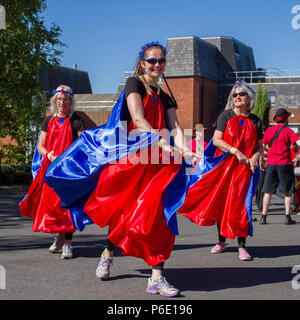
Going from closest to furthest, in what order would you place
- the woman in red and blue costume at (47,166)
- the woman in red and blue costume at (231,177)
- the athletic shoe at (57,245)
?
the woman in red and blue costume at (231,177)
the woman in red and blue costume at (47,166)
the athletic shoe at (57,245)

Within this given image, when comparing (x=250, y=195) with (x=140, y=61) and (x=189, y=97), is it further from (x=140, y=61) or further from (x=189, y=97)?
(x=189, y=97)

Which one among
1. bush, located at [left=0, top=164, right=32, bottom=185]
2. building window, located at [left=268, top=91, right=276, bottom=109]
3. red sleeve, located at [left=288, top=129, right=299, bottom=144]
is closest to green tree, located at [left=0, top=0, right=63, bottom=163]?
bush, located at [left=0, top=164, right=32, bottom=185]

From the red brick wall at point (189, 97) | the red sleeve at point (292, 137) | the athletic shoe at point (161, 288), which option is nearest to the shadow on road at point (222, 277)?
the athletic shoe at point (161, 288)

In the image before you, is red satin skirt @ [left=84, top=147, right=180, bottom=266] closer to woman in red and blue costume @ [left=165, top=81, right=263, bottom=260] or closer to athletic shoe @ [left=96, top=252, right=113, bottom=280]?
athletic shoe @ [left=96, top=252, right=113, bottom=280]

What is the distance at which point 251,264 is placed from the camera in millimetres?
6223

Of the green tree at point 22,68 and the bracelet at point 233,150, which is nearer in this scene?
the bracelet at point 233,150

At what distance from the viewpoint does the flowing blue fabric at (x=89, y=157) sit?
5.03 m

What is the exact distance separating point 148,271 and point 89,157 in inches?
54.3

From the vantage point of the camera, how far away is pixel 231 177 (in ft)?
22.1

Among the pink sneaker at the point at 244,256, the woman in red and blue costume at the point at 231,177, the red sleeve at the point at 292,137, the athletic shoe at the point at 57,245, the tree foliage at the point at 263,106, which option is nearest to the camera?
the pink sneaker at the point at 244,256

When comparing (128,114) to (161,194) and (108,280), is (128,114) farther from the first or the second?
(108,280)

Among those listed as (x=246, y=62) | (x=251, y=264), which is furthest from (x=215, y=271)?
(x=246, y=62)

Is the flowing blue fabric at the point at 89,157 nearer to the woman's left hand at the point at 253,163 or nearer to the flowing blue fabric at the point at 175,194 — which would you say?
the flowing blue fabric at the point at 175,194

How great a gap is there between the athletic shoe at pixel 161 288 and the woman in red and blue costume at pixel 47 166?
2073 millimetres
